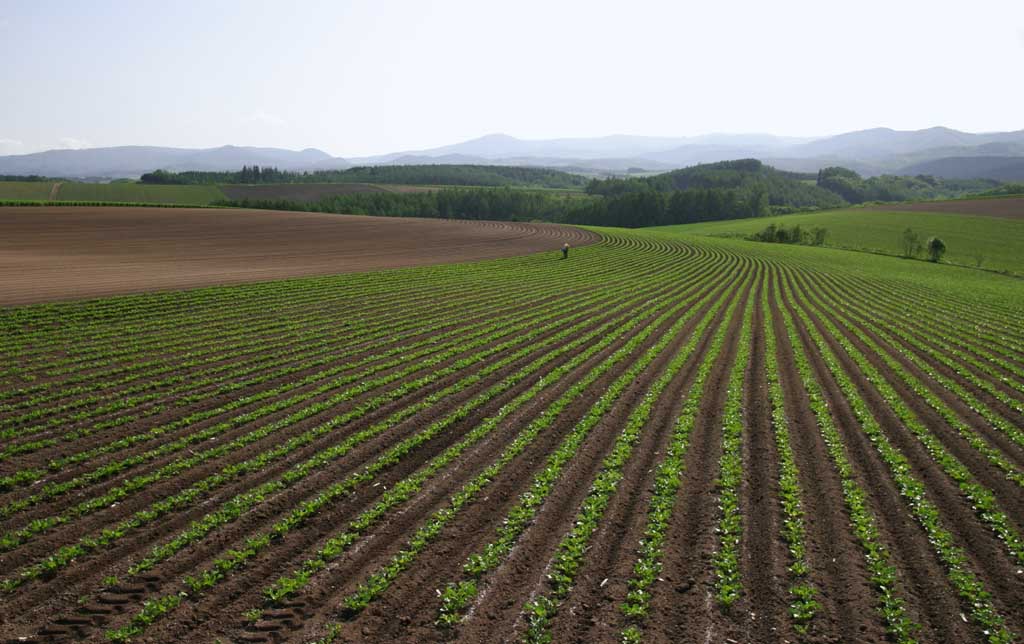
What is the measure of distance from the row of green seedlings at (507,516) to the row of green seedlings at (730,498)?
125 inches

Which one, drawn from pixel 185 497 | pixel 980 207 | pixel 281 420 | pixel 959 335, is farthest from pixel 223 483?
pixel 980 207

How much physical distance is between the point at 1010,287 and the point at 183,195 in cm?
13708

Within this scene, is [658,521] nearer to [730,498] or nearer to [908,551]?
[730,498]

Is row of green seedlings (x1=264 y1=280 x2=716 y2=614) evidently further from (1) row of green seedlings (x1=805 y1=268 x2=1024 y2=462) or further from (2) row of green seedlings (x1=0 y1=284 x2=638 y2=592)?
(1) row of green seedlings (x1=805 y1=268 x2=1024 y2=462)

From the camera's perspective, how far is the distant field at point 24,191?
92188mm

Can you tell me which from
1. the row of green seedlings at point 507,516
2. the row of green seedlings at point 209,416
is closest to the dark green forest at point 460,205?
the row of green seedlings at point 209,416

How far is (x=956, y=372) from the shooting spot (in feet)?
61.1

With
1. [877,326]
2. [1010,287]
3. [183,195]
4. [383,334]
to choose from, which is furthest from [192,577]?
[183,195]

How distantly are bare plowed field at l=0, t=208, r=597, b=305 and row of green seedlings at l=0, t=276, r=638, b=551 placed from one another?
18.9 m

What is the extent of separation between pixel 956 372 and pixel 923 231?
258ft

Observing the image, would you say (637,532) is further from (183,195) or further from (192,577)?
(183,195)

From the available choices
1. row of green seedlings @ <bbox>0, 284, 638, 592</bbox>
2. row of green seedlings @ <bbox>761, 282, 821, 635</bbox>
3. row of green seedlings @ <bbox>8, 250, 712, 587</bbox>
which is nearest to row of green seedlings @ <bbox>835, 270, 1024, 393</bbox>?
row of green seedlings @ <bbox>761, 282, 821, 635</bbox>

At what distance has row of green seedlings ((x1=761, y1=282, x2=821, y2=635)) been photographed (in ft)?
24.6

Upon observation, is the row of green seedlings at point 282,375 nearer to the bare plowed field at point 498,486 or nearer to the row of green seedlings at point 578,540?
the bare plowed field at point 498,486
